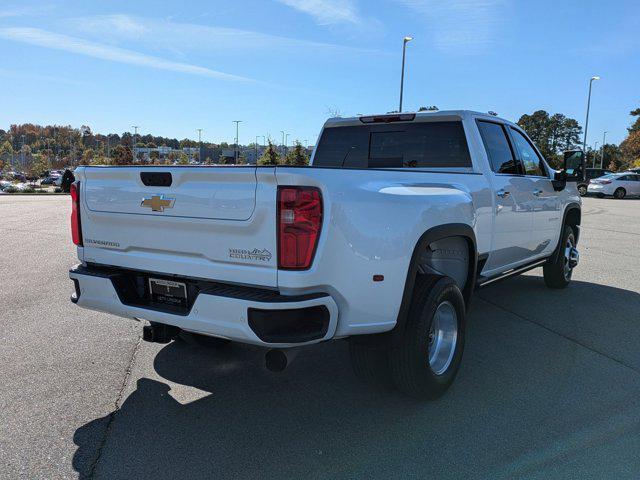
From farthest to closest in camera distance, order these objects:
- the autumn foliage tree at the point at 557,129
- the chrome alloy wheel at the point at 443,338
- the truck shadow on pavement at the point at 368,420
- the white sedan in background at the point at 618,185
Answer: the autumn foliage tree at the point at 557,129
the white sedan in background at the point at 618,185
the chrome alloy wheel at the point at 443,338
the truck shadow on pavement at the point at 368,420

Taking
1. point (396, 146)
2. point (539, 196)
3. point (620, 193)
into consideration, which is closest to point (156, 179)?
point (396, 146)

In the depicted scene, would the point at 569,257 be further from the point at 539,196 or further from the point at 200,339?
the point at 200,339

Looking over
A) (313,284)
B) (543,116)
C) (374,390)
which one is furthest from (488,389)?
(543,116)

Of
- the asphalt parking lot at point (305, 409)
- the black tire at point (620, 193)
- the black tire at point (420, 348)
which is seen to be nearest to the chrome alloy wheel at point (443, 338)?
the black tire at point (420, 348)

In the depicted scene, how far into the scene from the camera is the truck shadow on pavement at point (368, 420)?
2.85 metres

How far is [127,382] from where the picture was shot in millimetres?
3914

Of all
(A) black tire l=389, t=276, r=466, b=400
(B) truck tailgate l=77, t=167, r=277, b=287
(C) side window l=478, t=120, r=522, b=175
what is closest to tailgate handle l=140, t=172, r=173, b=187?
(B) truck tailgate l=77, t=167, r=277, b=287

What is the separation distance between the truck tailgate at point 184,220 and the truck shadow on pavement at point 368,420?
0.98 metres

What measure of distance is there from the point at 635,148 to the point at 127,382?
200ft

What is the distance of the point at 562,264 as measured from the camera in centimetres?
670

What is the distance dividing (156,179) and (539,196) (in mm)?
4142

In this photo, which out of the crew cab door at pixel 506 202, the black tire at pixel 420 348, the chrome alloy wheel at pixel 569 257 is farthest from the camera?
the chrome alloy wheel at pixel 569 257

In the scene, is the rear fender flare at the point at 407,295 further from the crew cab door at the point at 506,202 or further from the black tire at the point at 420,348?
the crew cab door at the point at 506,202

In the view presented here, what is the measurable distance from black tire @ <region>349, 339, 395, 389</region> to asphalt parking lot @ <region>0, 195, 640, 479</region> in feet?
0.71
